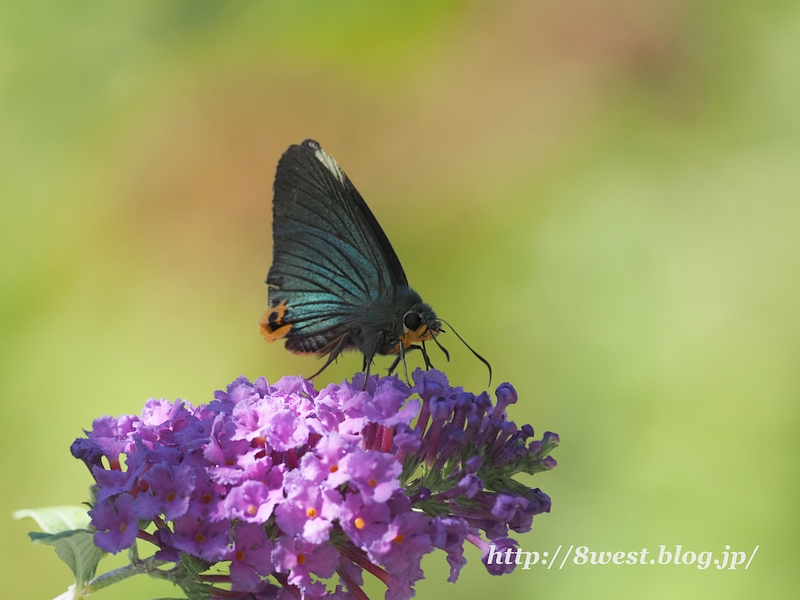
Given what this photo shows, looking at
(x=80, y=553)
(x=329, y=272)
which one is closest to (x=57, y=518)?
(x=80, y=553)

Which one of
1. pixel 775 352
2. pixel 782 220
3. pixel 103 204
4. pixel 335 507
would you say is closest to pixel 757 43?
pixel 782 220

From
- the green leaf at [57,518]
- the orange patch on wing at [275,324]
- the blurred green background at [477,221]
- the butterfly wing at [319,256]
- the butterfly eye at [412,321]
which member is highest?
the blurred green background at [477,221]

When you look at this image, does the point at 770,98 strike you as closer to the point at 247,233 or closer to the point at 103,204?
the point at 247,233

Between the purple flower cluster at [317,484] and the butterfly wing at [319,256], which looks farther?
the butterfly wing at [319,256]

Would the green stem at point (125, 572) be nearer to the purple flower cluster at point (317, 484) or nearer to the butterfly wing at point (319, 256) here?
the purple flower cluster at point (317, 484)

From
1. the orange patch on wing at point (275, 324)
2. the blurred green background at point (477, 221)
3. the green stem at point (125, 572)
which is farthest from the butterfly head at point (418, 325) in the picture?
the blurred green background at point (477, 221)

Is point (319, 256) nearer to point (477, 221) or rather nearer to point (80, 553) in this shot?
point (80, 553)

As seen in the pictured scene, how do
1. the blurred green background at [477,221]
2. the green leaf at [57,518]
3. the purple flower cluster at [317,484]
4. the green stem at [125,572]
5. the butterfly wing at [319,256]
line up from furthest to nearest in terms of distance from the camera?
the blurred green background at [477,221], the butterfly wing at [319,256], the green leaf at [57,518], the green stem at [125,572], the purple flower cluster at [317,484]
